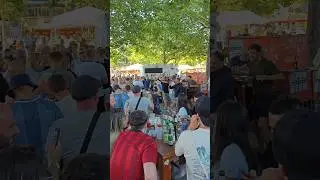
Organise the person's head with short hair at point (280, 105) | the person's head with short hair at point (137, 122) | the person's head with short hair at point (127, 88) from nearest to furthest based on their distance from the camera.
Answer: the person's head with short hair at point (280, 105), the person's head with short hair at point (137, 122), the person's head with short hair at point (127, 88)

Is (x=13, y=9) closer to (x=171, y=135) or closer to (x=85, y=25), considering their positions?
(x=85, y=25)

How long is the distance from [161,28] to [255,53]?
766 centimetres

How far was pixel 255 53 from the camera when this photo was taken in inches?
116

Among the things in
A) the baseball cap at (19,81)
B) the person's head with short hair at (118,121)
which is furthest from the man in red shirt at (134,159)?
the baseball cap at (19,81)

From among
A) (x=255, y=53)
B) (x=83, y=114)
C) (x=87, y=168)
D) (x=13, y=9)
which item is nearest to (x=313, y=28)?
(x=255, y=53)

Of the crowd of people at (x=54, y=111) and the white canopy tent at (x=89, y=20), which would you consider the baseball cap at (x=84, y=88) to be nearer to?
the crowd of people at (x=54, y=111)

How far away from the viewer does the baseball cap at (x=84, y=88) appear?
2.86 metres

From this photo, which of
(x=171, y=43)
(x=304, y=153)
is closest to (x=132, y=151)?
(x=304, y=153)

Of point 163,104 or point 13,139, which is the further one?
point 163,104

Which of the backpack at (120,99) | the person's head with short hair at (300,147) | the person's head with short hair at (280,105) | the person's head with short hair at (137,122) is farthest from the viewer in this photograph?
the backpack at (120,99)

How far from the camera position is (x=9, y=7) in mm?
2764

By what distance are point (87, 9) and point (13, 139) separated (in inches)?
36.4

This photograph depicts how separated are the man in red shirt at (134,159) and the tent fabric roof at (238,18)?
1279mm

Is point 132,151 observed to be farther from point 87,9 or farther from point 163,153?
point 87,9
